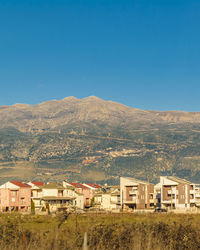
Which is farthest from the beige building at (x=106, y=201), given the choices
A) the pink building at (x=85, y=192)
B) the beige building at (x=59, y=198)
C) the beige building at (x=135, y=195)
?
the beige building at (x=59, y=198)

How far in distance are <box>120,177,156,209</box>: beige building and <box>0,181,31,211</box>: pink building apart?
2822 cm

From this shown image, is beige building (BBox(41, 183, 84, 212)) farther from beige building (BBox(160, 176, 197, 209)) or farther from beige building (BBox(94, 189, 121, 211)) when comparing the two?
beige building (BBox(160, 176, 197, 209))

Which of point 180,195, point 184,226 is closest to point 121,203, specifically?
point 180,195

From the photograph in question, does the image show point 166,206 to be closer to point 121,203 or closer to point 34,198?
point 121,203

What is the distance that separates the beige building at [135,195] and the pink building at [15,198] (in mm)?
28222

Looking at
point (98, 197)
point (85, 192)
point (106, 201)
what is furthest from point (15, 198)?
point (106, 201)

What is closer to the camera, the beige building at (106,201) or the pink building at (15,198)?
the pink building at (15,198)

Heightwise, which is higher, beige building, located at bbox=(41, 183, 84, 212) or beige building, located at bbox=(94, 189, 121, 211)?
beige building, located at bbox=(41, 183, 84, 212)

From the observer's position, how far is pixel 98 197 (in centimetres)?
12862

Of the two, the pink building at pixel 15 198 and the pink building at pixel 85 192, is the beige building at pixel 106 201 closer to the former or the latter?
the pink building at pixel 85 192

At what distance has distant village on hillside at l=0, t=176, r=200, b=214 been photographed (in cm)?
10900

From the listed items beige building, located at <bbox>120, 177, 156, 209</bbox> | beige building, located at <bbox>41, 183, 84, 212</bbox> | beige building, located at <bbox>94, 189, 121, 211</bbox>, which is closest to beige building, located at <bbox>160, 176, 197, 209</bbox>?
beige building, located at <bbox>120, 177, 156, 209</bbox>

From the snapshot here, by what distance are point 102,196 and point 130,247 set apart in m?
108

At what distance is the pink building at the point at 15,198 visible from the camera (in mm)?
109438
